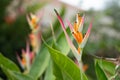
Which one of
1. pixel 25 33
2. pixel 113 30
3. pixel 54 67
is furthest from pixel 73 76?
pixel 113 30

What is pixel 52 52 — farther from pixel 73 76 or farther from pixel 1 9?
pixel 1 9

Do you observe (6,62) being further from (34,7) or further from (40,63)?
(34,7)

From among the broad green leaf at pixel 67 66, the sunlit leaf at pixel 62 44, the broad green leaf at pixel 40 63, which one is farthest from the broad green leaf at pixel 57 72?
the broad green leaf at pixel 40 63

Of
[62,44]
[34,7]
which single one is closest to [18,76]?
[62,44]

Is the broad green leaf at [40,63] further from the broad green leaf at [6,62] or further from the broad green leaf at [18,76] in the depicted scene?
the broad green leaf at [18,76]

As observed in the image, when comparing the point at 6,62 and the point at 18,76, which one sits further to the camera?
the point at 6,62

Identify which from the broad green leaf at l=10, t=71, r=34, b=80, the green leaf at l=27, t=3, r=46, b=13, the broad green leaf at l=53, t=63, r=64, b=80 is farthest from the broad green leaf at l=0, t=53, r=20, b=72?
the green leaf at l=27, t=3, r=46, b=13
